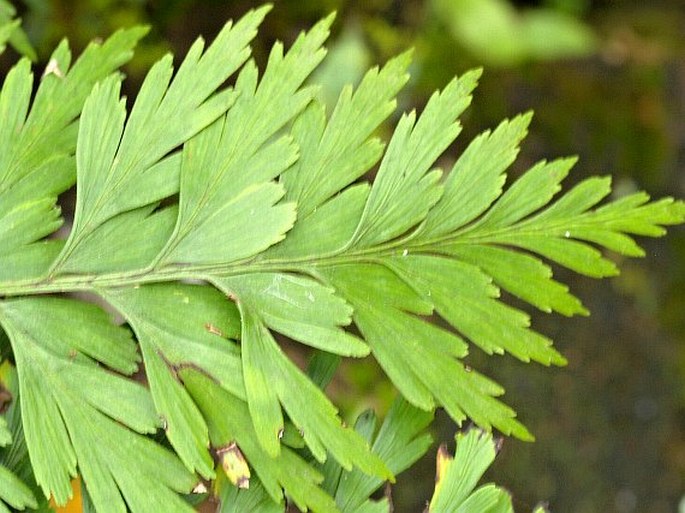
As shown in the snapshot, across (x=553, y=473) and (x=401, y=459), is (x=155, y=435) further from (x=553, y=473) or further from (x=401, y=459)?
(x=553, y=473)

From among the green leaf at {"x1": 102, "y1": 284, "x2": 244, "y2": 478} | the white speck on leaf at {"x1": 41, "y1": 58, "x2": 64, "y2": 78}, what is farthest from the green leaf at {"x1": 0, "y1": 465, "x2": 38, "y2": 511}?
the white speck on leaf at {"x1": 41, "y1": 58, "x2": 64, "y2": 78}

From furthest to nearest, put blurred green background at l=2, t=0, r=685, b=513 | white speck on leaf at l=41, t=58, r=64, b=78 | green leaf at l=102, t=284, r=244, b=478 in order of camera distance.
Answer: blurred green background at l=2, t=0, r=685, b=513, white speck on leaf at l=41, t=58, r=64, b=78, green leaf at l=102, t=284, r=244, b=478

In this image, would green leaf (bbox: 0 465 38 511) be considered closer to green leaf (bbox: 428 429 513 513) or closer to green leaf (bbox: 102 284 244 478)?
green leaf (bbox: 102 284 244 478)

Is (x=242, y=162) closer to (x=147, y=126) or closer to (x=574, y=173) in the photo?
(x=147, y=126)

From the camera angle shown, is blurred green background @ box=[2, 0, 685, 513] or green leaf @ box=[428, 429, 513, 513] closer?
green leaf @ box=[428, 429, 513, 513]

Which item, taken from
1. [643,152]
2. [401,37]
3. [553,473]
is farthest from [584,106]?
[553,473]

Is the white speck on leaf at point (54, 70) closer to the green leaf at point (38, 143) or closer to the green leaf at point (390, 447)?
the green leaf at point (38, 143)

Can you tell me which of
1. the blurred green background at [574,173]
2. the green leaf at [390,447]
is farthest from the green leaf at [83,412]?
the blurred green background at [574,173]

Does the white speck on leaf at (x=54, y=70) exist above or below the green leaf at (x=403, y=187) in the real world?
above
